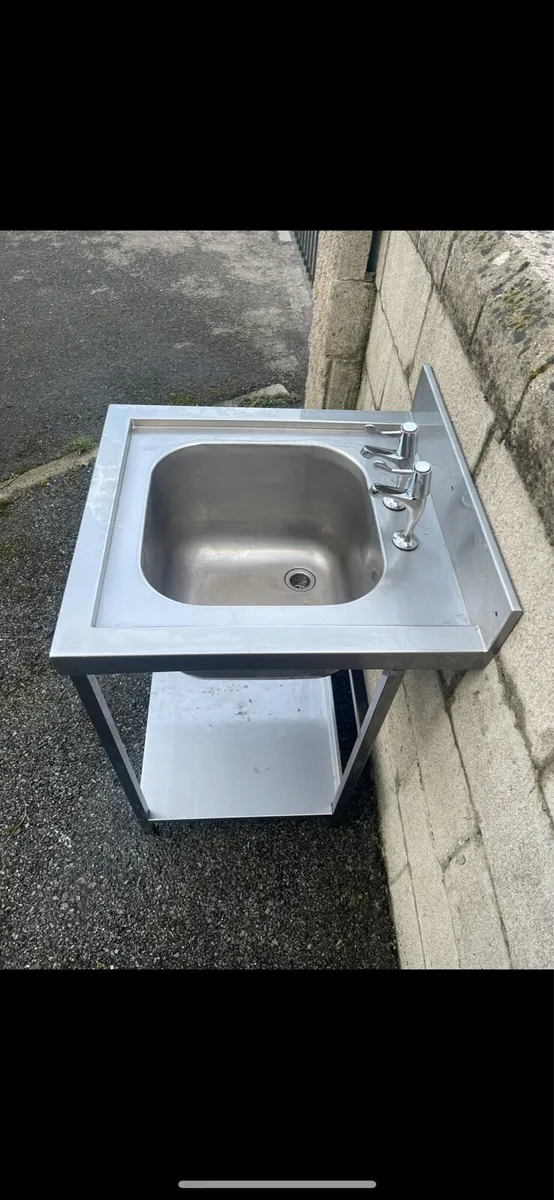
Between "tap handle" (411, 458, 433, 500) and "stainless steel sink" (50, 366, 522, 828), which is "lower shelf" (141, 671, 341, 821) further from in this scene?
"tap handle" (411, 458, 433, 500)

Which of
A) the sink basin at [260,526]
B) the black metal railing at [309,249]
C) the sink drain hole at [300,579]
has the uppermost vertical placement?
the black metal railing at [309,249]

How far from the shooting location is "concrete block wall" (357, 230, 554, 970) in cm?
112

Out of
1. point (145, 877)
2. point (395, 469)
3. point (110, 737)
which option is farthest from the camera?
point (145, 877)

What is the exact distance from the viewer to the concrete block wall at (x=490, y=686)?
1122mm

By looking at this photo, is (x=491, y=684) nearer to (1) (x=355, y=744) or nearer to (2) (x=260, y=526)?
(1) (x=355, y=744)

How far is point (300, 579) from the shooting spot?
213 centimetres

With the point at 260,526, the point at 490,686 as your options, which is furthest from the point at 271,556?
the point at 490,686

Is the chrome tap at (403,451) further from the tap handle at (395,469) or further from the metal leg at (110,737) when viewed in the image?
the metal leg at (110,737)

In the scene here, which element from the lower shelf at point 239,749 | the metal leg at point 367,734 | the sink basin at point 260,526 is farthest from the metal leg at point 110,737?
the metal leg at point 367,734

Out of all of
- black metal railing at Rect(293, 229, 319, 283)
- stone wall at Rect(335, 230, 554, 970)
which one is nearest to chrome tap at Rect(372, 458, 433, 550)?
stone wall at Rect(335, 230, 554, 970)

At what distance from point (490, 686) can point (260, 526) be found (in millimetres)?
1024

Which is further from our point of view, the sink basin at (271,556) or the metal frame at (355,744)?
the metal frame at (355,744)

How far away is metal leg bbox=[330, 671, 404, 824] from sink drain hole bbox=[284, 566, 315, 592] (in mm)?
472

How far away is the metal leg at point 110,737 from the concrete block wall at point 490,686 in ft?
2.85
